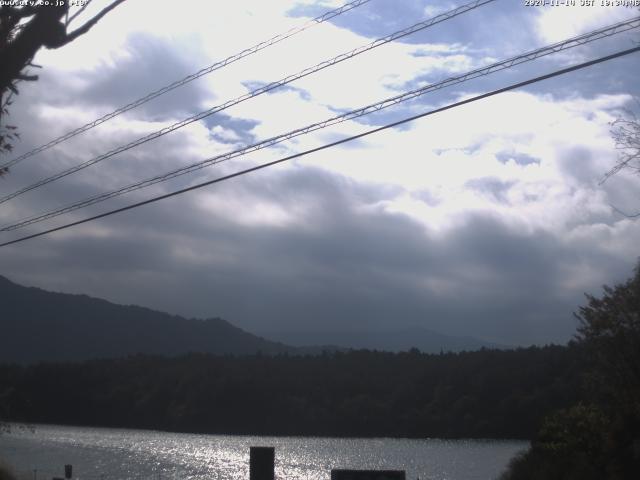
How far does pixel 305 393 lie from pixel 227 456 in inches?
1140

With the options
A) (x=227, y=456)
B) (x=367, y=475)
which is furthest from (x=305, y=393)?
(x=367, y=475)

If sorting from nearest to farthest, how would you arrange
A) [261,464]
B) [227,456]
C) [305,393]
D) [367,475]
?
[367,475], [261,464], [227,456], [305,393]

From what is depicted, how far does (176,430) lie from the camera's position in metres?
112

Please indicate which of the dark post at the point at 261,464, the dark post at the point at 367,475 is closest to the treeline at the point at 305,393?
the dark post at the point at 261,464

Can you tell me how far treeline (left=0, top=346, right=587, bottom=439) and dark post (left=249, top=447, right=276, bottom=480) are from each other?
208ft

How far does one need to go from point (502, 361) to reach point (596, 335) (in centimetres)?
6748

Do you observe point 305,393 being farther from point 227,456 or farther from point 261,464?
point 261,464

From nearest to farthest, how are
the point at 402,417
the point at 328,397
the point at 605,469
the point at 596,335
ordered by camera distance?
the point at 605,469, the point at 596,335, the point at 402,417, the point at 328,397

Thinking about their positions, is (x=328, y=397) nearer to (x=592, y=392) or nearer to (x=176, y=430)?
(x=176, y=430)

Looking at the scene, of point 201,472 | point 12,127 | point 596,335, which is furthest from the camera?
point 201,472

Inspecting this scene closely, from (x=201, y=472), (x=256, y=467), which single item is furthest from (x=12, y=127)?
(x=201, y=472)

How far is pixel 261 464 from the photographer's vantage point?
11.5 metres

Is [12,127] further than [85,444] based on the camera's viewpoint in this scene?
No

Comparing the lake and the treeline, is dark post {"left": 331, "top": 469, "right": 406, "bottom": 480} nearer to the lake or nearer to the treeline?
the lake
